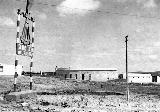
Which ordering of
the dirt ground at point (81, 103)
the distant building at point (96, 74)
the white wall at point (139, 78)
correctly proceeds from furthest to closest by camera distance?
the distant building at point (96, 74)
the white wall at point (139, 78)
the dirt ground at point (81, 103)

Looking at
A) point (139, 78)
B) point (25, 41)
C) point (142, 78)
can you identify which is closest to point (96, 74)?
point (139, 78)

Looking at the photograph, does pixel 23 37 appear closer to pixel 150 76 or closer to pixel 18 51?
pixel 18 51

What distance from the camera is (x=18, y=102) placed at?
41.5 ft

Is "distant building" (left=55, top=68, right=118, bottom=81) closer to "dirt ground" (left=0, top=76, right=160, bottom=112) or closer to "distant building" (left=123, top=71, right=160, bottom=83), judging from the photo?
"distant building" (left=123, top=71, right=160, bottom=83)

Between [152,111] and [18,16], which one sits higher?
[18,16]

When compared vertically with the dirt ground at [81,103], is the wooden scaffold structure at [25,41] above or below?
above

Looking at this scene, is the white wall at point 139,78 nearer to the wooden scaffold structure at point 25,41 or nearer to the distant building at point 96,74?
the distant building at point 96,74

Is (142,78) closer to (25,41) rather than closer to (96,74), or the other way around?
(96,74)

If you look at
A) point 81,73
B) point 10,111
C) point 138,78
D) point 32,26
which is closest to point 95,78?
point 81,73

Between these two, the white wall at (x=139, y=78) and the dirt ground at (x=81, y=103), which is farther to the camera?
the white wall at (x=139, y=78)

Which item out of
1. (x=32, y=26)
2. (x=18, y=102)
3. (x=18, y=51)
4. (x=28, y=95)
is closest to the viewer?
(x=18, y=102)

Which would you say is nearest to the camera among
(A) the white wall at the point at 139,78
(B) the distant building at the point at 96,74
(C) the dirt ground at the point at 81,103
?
(C) the dirt ground at the point at 81,103

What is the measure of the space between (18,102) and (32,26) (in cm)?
540

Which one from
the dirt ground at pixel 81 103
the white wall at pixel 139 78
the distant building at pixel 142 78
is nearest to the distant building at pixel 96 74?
the distant building at pixel 142 78
